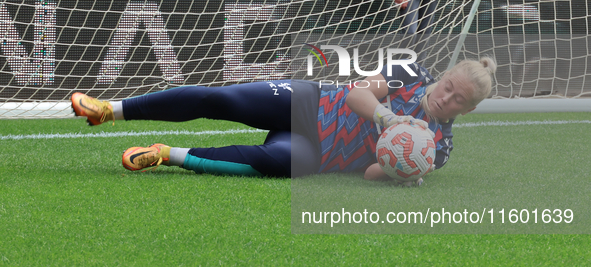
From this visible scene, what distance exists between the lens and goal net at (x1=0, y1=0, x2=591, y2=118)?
322 centimetres

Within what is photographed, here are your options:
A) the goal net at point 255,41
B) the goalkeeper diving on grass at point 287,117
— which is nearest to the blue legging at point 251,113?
the goalkeeper diving on grass at point 287,117

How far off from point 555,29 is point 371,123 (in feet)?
6.73

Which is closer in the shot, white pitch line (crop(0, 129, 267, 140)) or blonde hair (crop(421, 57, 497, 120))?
blonde hair (crop(421, 57, 497, 120))

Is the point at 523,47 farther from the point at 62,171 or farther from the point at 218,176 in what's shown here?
the point at 62,171

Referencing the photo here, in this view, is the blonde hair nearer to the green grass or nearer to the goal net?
the green grass

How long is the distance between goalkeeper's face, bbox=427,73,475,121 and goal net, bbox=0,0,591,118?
1.22m

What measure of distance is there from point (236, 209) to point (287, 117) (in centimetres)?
59

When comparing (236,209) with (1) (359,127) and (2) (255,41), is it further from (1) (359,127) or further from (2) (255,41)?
(2) (255,41)

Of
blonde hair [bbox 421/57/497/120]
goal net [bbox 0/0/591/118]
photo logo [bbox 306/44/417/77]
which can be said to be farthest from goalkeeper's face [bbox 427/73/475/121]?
goal net [bbox 0/0/591/118]

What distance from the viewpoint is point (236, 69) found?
3.68 meters

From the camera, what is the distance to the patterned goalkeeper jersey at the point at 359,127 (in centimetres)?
189

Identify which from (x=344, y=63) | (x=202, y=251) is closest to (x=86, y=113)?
(x=202, y=251)

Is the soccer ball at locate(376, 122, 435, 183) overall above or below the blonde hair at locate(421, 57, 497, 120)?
below

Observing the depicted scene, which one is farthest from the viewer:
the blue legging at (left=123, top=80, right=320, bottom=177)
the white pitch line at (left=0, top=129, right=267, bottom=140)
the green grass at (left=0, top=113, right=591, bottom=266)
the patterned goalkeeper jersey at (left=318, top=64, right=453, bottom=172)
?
the white pitch line at (left=0, top=129, right=267, bottom=140)
